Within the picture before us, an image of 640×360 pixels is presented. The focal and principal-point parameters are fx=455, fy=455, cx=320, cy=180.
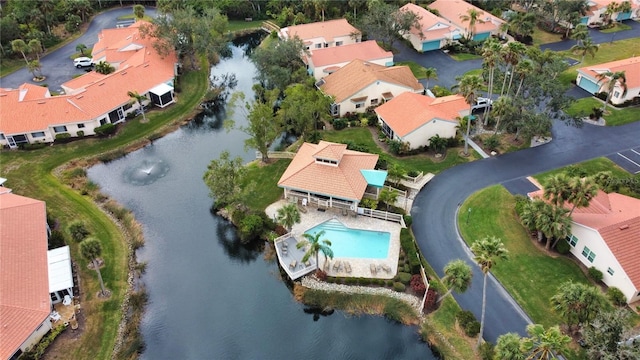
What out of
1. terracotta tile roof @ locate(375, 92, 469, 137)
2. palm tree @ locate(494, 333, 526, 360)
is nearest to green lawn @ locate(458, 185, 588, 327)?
palm tree @ locate(494, 333, 526, 360)

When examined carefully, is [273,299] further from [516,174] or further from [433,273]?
[516,174]

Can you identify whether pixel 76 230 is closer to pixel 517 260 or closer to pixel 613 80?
pixel 517 260

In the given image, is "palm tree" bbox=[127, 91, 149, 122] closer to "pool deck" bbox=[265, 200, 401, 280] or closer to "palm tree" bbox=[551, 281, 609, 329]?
"pool deck" bbox=[265, 200, 401, 280]

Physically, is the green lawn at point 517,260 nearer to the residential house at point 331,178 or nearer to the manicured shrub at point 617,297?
the manicured shrub at point 617,297

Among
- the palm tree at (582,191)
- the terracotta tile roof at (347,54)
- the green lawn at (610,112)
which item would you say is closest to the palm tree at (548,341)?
the palm tree at (582,191)

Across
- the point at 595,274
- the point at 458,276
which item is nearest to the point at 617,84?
the point at 595,274
